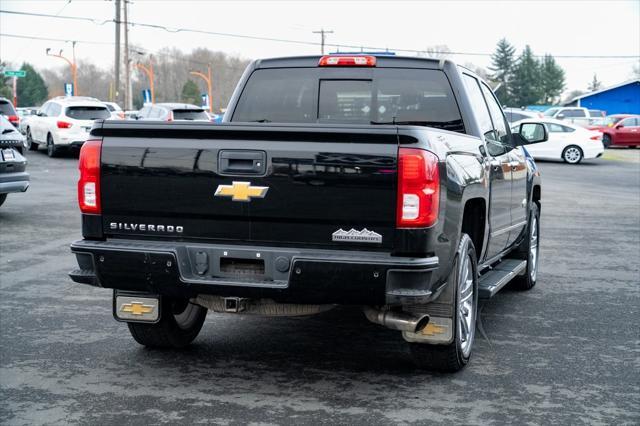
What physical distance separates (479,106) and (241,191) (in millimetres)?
2727

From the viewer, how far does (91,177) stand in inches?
198

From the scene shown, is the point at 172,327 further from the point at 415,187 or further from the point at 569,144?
the point at 569,144

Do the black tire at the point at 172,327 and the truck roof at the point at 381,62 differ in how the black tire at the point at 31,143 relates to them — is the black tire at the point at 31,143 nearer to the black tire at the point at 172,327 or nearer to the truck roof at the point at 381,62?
the truck roof at the point at 381,62

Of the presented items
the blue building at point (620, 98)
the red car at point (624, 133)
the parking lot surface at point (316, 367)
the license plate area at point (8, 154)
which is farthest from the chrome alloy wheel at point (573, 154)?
the blue building at point (620, 98)

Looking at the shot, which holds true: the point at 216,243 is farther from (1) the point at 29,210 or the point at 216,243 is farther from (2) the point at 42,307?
(1) the point at 29,210

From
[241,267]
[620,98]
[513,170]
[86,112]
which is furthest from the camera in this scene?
[620,98]

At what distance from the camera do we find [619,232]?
42.6 ft

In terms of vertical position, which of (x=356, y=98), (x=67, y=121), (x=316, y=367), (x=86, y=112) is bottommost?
(x=316, y=367)

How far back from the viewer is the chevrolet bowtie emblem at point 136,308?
5.33m

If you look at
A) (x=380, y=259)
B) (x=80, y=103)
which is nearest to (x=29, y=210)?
(x=380, y=259)

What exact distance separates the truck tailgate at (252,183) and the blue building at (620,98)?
7783 cm

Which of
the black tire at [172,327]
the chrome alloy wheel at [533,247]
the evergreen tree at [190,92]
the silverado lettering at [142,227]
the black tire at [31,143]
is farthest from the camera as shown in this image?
the evergreen tree at [190,92]

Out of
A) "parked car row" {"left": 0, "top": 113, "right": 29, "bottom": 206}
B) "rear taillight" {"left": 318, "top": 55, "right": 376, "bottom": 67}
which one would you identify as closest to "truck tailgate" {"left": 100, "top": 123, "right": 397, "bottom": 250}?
"rear taillight" {"left": 318, "top": 55, "right": 376, "bottom": 67}

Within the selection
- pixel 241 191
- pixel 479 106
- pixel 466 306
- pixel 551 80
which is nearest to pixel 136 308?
pixel 241 191
